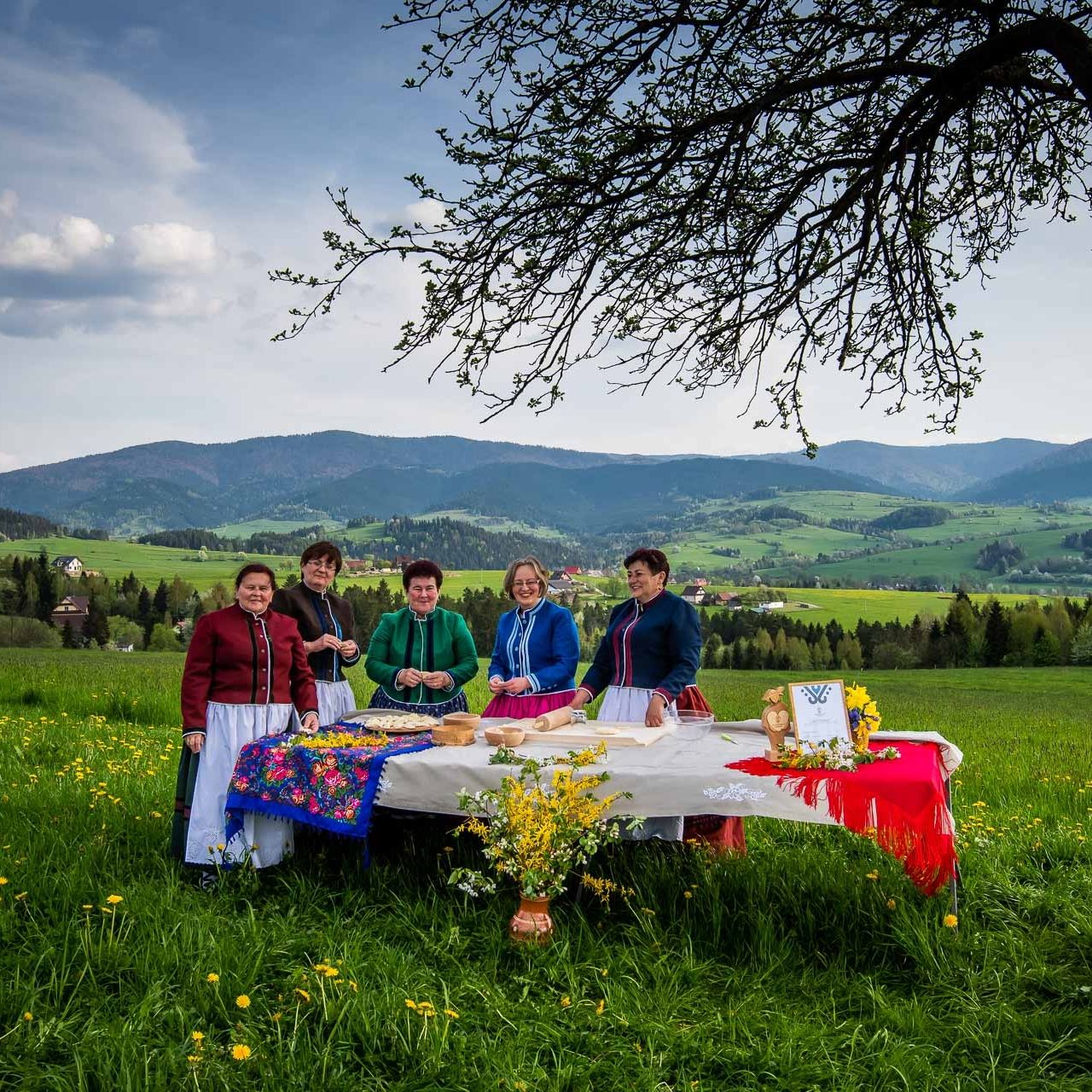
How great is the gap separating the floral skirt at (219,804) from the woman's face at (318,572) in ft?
4.32

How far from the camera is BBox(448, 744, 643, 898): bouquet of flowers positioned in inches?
163

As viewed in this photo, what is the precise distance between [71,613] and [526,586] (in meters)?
53.0

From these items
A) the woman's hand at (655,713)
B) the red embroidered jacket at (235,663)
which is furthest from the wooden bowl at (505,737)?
the red embroidered jacket at (235,663)

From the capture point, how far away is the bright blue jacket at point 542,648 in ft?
20.9

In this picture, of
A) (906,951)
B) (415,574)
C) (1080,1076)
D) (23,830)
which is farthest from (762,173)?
(23,830)

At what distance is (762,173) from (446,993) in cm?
562

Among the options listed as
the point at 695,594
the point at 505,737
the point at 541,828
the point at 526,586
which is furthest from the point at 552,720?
the point at 695,594

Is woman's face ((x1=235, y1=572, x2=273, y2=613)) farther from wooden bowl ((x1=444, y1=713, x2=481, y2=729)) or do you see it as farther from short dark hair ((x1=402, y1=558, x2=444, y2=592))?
wooden bowl ((x1=444, y1=713, x2=481, y2=729))

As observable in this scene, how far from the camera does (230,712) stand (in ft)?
17.8

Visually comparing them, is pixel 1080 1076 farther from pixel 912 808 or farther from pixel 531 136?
pixel 531 136

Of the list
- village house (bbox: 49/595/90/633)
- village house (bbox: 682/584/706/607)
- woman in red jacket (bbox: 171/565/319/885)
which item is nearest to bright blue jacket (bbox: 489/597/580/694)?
woman in red jacket (bbox: 171/565/319/885)

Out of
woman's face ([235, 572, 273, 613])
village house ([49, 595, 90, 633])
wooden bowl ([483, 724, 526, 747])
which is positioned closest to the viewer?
wooden bowl ([483, 724, 526, 747])

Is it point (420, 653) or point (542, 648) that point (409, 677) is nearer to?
point (420, 653)

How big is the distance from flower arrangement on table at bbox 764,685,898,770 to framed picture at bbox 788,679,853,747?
1.5 inches
